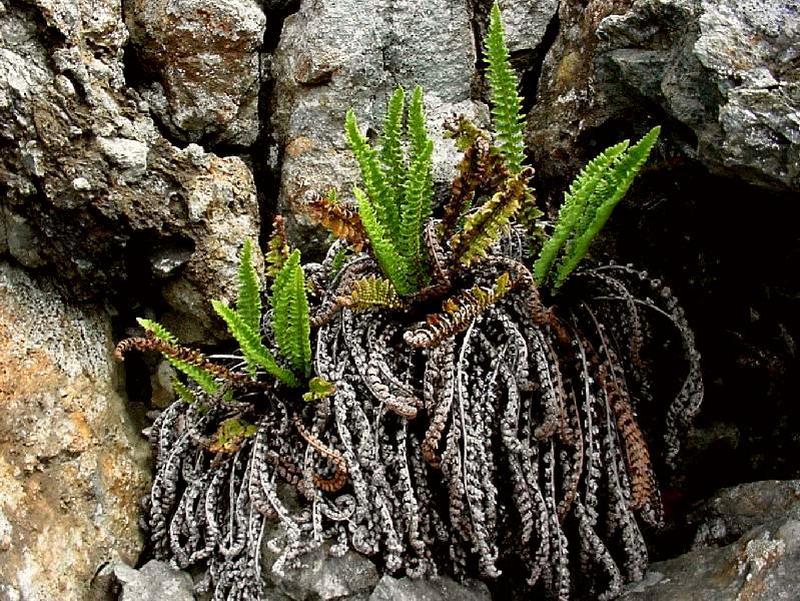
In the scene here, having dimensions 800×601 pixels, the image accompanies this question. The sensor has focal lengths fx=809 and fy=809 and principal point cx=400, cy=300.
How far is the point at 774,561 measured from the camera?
75.6 inches

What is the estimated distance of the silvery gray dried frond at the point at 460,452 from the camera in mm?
2170

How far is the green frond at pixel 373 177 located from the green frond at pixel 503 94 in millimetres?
382

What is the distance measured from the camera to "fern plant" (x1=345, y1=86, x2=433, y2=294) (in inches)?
87.7

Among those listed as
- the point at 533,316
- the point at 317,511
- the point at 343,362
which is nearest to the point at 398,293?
the point at 343,362

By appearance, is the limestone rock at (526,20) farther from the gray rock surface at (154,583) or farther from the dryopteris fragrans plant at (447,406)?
the gray rock surface at (154,583)

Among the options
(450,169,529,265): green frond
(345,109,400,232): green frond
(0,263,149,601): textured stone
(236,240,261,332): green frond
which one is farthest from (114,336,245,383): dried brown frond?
(450,169,529,265): green frond

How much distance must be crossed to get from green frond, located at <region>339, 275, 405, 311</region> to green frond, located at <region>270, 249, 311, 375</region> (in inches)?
5.3

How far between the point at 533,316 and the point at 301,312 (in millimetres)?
652

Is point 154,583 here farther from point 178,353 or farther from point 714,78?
point 714,78

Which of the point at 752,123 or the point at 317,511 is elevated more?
the point at 752,123

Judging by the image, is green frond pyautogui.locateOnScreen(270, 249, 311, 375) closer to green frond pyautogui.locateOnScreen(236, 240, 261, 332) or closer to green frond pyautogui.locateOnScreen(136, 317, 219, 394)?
green frond pyautogui.locateOnScreen(236, 240, 261, 332)

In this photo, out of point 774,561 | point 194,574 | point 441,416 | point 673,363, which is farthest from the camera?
point 673,363

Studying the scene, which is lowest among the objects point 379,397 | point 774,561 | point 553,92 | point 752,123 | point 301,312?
point 774,561

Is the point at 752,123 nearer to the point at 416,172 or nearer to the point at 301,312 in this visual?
the point at 416,172
